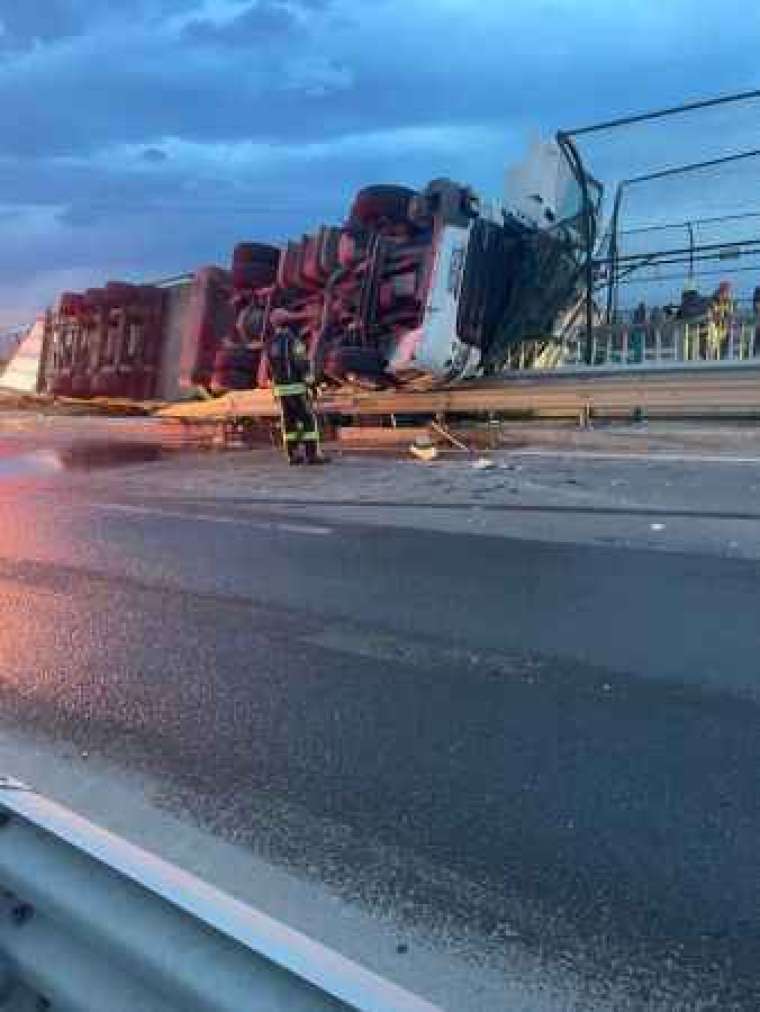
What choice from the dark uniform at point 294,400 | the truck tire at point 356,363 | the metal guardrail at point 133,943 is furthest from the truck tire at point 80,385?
the metal guardrail at point 133,943

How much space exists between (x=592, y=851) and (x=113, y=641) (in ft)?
10.4

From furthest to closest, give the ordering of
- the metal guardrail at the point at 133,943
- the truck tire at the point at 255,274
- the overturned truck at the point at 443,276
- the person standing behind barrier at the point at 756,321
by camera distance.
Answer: the truck tire at the point at 255,274, the overturned truck at the point at 443,276, the person standing behind barrier at the point at 756,321, the metal guardrail at the point at 133,943

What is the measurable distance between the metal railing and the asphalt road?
19.7ft

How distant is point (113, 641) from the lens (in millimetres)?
5785

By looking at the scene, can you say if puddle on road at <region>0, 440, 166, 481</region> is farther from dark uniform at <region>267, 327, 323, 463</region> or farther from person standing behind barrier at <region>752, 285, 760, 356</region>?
person standing behind barrier at <region>752, 285, 760, 356</region>

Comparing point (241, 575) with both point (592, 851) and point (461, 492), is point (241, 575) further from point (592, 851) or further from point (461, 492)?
point (592, 851)

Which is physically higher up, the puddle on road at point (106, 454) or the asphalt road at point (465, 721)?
the puddle on road at point (106, 454)

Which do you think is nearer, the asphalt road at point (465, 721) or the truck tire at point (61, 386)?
the asphalt road at point (465, 721)

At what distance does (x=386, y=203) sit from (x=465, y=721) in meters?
10.2

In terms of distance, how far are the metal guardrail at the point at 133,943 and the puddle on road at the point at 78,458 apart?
38.9 feet

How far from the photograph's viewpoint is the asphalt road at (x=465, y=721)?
2.97 m

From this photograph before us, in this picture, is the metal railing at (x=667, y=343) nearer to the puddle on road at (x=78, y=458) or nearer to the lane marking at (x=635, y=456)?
the lane marking at (x=635, y=456)

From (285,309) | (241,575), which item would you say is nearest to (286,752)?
(241,575)

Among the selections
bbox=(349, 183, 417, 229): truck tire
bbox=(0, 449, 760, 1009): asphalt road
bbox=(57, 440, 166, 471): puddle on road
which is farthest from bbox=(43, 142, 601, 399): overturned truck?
bbox=(0, 449, 760, 1009): asphalt road
